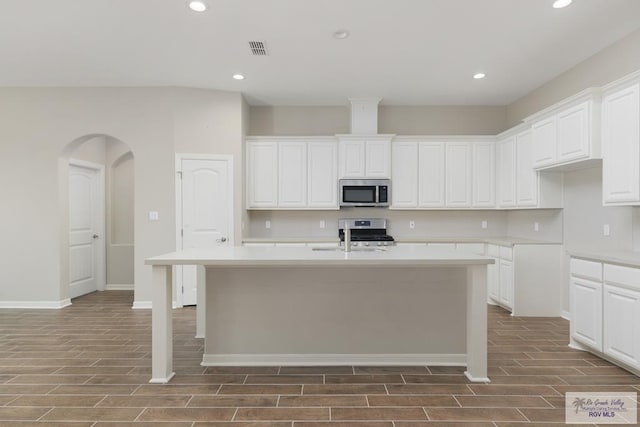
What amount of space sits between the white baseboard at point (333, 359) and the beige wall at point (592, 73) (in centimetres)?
320

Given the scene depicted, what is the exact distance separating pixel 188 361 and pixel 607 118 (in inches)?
167

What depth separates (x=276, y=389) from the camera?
255 cm

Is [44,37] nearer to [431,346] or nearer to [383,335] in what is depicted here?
[383,335]

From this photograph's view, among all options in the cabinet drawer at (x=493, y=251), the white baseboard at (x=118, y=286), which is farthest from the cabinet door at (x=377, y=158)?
the white baseboard at (x=118, y=286)

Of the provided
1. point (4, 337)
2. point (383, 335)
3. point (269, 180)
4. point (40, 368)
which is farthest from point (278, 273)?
point (4, 337)

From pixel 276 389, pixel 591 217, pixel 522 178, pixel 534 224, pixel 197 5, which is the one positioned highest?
pixel 197 5

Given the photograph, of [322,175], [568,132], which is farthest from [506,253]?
[322,175]

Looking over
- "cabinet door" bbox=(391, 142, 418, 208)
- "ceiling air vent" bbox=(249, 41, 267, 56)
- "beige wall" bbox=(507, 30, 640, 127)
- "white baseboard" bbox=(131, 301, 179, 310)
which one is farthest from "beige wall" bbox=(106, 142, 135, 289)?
"beige wall" bbox=(507, 30, 640, 127)

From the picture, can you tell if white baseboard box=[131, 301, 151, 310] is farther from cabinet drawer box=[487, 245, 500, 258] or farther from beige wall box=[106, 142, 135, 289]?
cabinet drawer box=[487, 245, 500, 258]

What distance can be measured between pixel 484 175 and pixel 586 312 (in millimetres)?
2635

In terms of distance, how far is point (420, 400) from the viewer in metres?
2.38

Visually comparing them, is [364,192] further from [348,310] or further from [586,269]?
[586,269]

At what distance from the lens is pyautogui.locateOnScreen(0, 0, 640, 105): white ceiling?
299cm

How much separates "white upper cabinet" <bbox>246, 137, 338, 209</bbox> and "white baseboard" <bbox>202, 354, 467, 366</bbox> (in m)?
2.70
